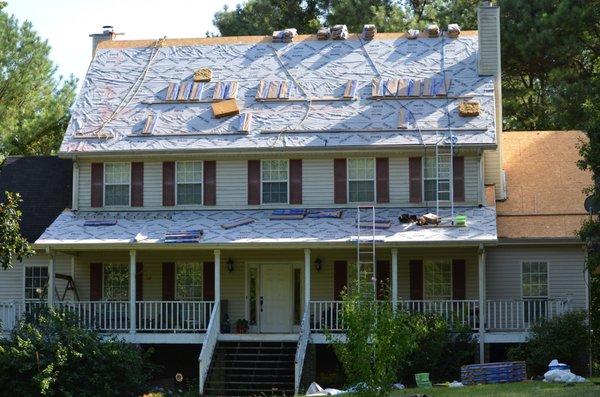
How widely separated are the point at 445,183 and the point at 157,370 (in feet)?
29.2

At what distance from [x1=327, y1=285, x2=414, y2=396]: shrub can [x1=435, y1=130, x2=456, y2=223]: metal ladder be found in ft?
29.9

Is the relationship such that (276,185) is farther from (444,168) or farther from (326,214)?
(444,168)

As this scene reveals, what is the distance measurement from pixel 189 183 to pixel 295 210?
10.1 feet

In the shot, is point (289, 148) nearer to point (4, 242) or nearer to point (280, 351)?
point (280, 351)

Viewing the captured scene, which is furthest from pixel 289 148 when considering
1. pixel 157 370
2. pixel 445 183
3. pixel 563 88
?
pixel 563 88

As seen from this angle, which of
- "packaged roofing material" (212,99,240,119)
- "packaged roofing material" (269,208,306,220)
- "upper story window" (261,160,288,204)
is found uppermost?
"packaged roofing material" (212,99,240,119)

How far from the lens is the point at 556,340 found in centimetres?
3062

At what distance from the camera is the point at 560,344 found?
30531 millimetres

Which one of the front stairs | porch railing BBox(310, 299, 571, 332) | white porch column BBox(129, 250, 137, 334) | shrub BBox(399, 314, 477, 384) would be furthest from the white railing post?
shrub BBox(399, 314, 477, 384)

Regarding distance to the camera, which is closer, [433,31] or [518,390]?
[518,390]

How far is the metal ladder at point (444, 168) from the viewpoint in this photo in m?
34.4

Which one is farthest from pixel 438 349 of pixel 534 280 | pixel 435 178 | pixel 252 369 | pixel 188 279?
pixel 188 279

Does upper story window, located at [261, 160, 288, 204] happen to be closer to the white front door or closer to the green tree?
the white front door

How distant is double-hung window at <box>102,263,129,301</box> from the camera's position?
35.8m
